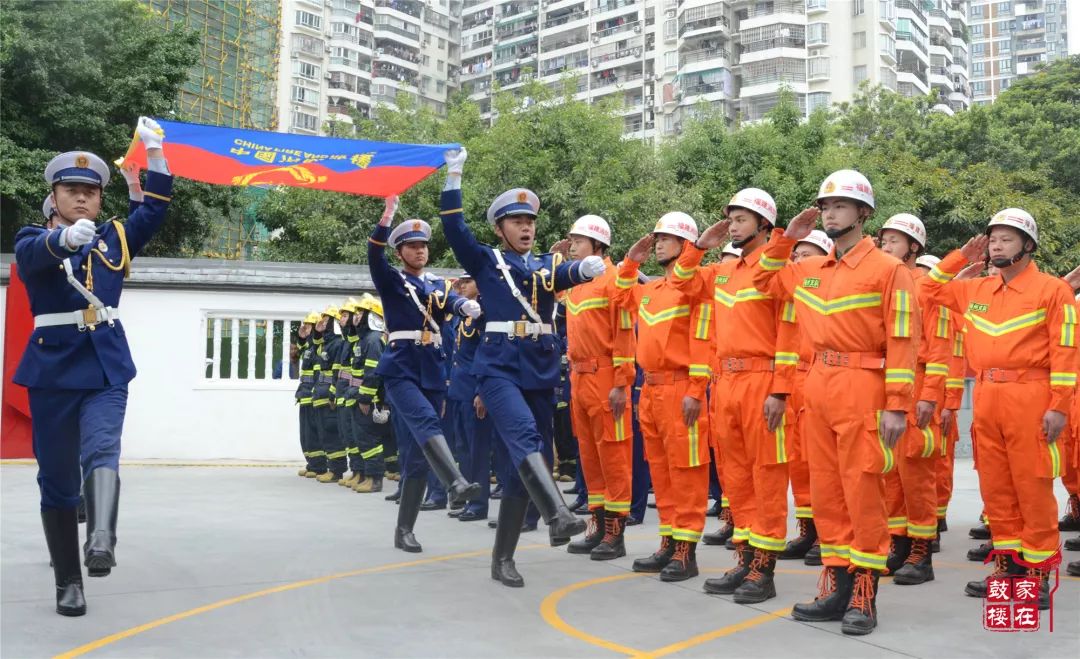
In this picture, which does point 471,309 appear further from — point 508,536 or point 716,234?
point 716,234

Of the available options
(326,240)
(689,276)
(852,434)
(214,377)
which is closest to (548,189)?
(326,240)

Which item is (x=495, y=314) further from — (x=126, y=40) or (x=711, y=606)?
(x=126, y=40)

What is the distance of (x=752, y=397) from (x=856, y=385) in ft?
2.99

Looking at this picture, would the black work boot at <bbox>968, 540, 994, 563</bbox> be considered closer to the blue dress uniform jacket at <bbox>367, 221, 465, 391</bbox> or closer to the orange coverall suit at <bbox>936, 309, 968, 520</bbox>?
the orange coverall suit at <bbox>936, 309, 968, 520</bbox>

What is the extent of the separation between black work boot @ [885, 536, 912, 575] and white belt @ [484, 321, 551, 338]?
9.15ft

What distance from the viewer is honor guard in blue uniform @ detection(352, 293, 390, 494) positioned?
11742 mm

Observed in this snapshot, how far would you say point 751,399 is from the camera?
6.26 meters

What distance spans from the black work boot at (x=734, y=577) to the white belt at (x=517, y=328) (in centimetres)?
182

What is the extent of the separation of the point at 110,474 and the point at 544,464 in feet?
7.65

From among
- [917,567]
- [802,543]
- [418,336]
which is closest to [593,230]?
[418,336]

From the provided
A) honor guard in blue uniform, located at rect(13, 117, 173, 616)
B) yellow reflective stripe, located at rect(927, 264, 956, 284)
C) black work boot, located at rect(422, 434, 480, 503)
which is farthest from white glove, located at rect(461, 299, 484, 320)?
yellow reflective stripe, located at rect(927, 264, 956, 284)

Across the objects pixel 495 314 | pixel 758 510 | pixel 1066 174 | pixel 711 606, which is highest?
pixel 1066 174

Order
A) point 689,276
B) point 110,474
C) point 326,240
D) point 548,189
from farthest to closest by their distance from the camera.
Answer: point 326,240 < point 548,189 < point 689,276 < point 110,474

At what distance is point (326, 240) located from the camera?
92.8 feet
